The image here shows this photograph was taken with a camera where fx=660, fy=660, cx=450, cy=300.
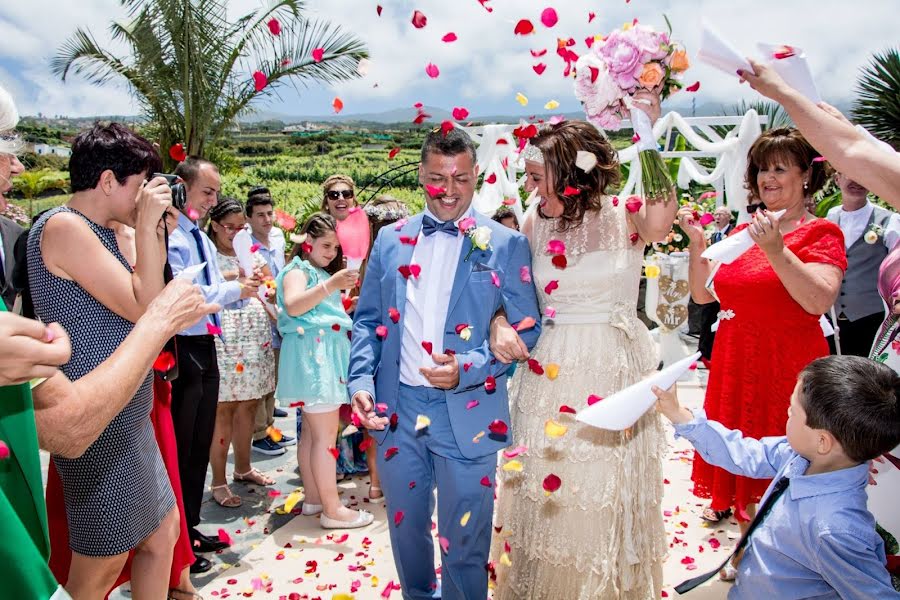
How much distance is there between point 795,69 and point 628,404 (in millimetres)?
1207

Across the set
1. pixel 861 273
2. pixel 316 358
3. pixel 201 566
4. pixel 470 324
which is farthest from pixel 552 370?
pixel 861 273

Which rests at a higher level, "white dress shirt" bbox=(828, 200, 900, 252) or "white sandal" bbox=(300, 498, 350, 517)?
"white dress shirt" bbox=(828, 200, 900, 252)

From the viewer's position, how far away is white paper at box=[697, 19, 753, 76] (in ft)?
6.75

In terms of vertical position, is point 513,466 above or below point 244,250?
below

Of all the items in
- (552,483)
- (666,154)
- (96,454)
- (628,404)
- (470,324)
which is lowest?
(552,483)

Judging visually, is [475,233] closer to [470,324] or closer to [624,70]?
[470,324]

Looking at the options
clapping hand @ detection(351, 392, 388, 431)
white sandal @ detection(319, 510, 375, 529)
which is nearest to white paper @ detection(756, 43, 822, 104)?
clapping hand @ detection(351, 392, 388, 431)

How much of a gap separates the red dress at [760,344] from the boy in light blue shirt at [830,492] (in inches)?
49.7

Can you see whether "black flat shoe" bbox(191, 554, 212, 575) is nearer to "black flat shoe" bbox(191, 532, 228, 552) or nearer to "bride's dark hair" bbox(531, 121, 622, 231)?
"black flat shoe" bbox(191, 532, 228, 552)

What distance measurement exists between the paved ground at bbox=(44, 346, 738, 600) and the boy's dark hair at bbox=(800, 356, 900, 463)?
5.96ft

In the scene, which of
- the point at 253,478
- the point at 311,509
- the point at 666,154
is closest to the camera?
the point at 311,509

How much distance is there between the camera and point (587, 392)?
2.91 meters

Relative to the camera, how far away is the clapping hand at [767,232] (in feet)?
9.41

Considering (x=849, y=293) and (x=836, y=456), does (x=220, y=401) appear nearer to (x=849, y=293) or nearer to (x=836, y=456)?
(x=836, y=456)
